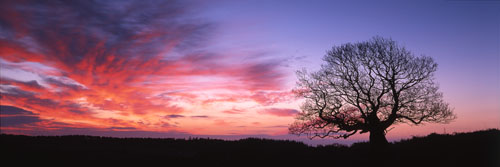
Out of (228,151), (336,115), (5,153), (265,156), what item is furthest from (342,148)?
(5,153)


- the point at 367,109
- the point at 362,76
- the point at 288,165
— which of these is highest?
the point at 362,76

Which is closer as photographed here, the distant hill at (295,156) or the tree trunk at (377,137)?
the distant hill at (295,156)

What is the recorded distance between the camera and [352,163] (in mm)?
14875

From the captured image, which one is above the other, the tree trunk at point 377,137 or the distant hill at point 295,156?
the tree trunk at point 377,137

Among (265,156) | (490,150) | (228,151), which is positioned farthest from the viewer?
(228,151)

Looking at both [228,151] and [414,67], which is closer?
[228,151]

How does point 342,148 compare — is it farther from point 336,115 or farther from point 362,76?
point 362,76

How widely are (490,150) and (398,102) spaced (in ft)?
25.9

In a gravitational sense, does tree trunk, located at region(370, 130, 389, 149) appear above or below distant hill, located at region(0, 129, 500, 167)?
above

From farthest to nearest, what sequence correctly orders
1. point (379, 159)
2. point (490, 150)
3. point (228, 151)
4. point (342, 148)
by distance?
point (342, 148) < point (228, 151) < point (379, 159) < point (490, 150)

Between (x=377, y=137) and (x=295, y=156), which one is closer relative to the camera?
(x=295, y=156)

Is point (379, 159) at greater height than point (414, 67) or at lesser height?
lesser

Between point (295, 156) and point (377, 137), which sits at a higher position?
point (377, 137)

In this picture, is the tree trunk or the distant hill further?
the tree trunk
